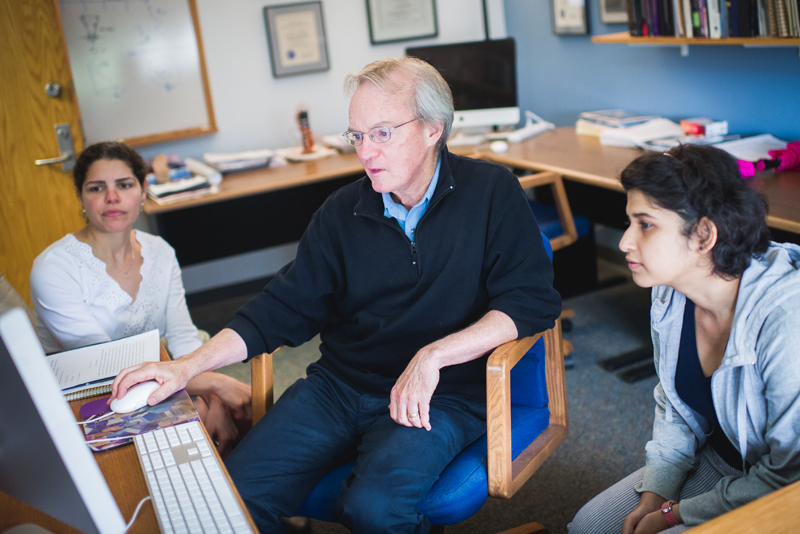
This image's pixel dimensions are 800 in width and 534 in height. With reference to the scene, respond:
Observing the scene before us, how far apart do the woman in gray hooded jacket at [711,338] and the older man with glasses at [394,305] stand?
0.32 m

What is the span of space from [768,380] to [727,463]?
0.28 m

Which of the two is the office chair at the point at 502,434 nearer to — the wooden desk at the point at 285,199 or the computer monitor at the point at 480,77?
the wooden desk at the point at 285,199

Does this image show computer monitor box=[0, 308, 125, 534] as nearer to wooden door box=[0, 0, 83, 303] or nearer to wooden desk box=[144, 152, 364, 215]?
wooden desk box=[144, 152, 364, 215]

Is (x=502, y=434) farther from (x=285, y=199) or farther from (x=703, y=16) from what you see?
(x=285, y=199)

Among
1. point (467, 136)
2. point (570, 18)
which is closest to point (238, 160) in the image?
point (467, 136)

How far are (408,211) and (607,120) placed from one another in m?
1.94

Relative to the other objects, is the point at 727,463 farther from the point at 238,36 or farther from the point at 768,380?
the point at 238,36

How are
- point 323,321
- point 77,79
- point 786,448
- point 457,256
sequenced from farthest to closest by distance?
point 77,79, point 323,321, point 457,256, point 786,448

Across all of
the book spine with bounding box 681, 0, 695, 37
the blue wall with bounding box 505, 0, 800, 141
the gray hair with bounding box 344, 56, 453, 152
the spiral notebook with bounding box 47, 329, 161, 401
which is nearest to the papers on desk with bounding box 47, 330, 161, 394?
the spiral notebook with bounding box 47, 329, 161, 401

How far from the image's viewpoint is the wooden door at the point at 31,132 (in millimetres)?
2879

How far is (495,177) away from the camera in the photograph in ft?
5.24

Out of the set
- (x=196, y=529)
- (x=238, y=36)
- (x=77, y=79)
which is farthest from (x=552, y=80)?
(x=196, y=529)

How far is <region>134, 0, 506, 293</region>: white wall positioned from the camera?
378cm

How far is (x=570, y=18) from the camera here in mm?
3676
